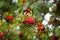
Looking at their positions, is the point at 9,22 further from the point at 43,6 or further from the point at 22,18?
the point at 43,6

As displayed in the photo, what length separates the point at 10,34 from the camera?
10.3 feet

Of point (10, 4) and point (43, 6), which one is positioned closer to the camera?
point (43, 6)

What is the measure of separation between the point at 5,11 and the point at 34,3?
0.41 metres

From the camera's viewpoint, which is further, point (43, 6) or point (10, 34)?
point (43, 6)

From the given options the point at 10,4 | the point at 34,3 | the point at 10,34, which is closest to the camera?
the point at 10,34

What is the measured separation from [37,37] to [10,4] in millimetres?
534

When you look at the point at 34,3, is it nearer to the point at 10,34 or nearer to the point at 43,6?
the point at 43,6

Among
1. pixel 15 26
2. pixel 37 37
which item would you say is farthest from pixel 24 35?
pixel 37 37

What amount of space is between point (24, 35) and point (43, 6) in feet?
1.46

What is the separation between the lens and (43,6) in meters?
3.41

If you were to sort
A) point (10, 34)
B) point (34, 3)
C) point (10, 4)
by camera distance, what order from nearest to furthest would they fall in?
1. point (10, 34)
2. point (34, 3)
3. point (10, 4)

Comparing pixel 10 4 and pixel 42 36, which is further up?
pixel 10 4

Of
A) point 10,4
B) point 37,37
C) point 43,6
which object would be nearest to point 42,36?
point 37,37

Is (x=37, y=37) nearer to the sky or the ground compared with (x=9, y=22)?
nearer to the ground
